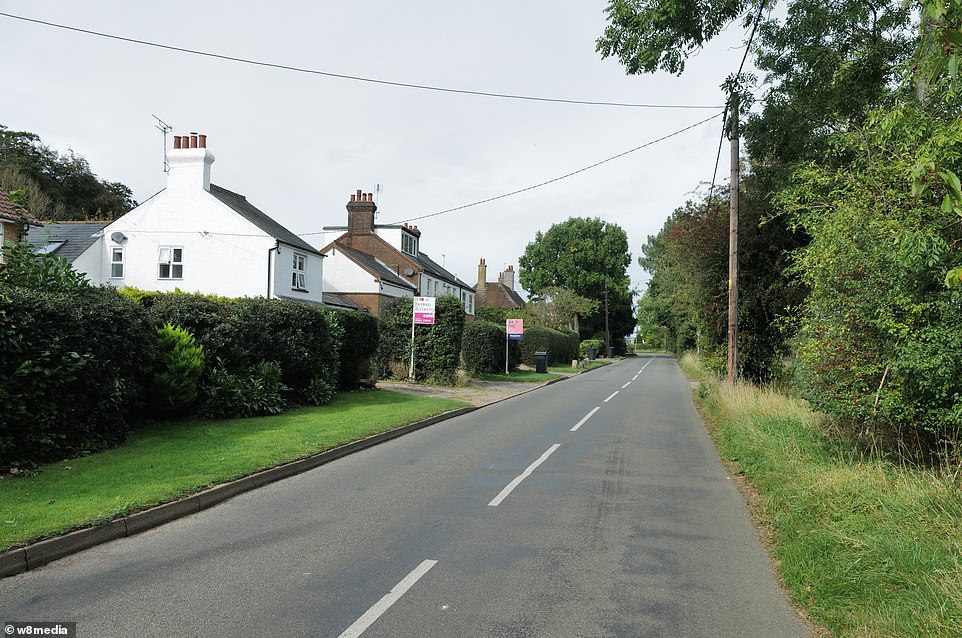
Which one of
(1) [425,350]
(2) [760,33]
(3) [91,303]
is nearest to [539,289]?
(1) [425,350]

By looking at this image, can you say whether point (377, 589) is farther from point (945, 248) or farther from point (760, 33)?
point (760, 33)

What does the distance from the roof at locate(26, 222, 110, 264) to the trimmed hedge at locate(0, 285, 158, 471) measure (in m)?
24.7

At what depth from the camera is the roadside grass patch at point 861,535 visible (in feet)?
12.3

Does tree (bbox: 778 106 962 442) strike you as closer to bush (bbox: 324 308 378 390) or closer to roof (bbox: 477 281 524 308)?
bush (bbox: 324 308 378 390)

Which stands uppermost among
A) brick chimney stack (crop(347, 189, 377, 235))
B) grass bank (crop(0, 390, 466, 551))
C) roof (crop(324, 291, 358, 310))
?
brick chimney stack (crop(347, 189, 377, 235))

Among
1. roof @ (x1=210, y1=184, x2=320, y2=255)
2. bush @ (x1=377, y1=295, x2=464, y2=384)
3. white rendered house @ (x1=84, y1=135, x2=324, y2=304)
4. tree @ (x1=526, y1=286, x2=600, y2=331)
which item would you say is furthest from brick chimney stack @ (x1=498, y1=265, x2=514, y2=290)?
bush @ (x1=377, y1=295, x2=464, y2=384)

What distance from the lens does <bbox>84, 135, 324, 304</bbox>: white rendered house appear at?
30109 mm

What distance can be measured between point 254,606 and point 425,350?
19.4 meters

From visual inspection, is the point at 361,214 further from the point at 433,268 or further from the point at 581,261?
the point at 581,261

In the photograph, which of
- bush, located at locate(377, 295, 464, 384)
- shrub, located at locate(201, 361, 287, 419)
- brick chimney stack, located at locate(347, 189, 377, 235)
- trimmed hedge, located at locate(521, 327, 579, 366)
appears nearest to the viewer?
shrub, located at locate(201, 361, 287, 419)

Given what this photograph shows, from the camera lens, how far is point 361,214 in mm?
47062

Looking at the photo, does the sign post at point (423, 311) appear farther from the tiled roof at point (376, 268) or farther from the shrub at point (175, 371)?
the tiled roof at point (376, 268)

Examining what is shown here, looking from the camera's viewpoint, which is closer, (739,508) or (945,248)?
(945,248)

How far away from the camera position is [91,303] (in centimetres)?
900
